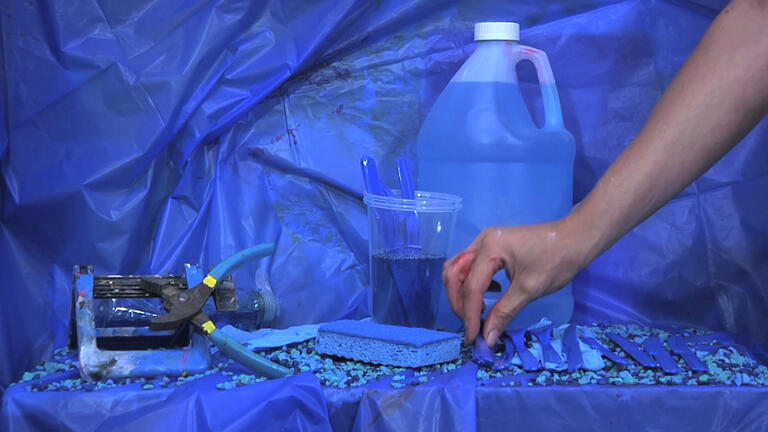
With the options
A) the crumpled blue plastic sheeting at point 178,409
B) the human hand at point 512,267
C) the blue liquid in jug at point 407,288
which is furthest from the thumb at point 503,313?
the crumpled blue plastic sheeting at point 178,409

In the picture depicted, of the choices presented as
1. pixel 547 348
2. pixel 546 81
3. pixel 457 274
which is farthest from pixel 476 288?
pixel 546 81

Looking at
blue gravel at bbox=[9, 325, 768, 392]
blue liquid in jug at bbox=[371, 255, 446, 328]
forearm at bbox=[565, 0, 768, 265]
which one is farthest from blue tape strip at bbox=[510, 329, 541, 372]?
forearm at bbox=[565, 0, 768, 265]

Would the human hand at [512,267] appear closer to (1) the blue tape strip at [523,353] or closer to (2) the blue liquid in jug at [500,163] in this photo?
(1) the blue tape strip at [523,353]

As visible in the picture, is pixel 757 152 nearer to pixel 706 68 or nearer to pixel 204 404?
pixel 706 68

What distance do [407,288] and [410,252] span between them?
0.15 ft

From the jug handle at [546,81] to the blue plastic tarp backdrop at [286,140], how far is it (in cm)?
10

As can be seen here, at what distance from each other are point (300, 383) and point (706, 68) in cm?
51

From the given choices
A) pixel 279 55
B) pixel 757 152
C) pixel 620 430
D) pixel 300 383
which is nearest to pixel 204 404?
pixel 300 383

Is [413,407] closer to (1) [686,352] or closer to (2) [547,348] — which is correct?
(2) [547,348]

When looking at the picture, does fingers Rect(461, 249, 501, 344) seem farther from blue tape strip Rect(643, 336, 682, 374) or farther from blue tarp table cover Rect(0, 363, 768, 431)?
blue tape strip Rect(643, 336, 682, 374)

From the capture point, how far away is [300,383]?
1015mm

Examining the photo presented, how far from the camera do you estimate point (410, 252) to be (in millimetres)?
1209

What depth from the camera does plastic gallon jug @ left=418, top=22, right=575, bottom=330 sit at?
4.20 feet

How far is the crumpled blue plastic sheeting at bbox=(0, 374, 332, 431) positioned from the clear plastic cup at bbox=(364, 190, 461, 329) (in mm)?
213
